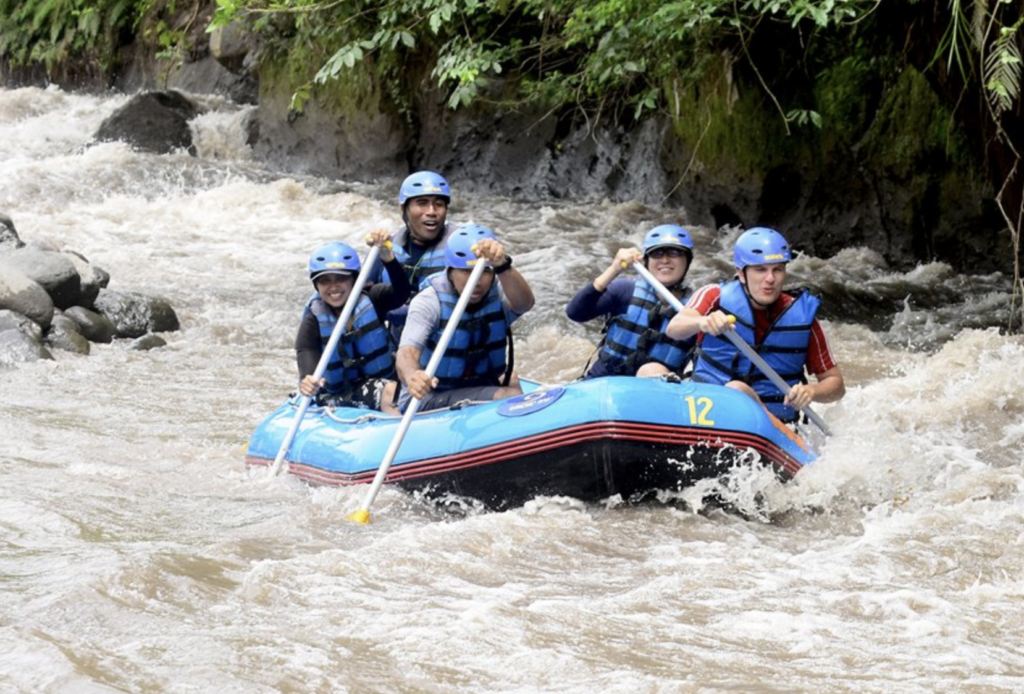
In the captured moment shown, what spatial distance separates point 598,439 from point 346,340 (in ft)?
5.82

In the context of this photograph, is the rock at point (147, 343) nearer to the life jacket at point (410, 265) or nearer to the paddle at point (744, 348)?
the life jacket at point (410, 265)

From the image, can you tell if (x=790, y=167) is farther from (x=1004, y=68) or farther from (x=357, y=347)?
(x=357, y=347)

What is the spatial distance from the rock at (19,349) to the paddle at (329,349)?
325 centimetres

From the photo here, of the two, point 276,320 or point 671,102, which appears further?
point 671,102

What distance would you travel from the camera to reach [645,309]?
22.3 ft

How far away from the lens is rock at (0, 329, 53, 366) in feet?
31.3

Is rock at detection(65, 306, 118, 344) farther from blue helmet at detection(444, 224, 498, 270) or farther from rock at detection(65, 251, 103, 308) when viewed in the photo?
blue helmet at detection(444, 224, 498, 270)

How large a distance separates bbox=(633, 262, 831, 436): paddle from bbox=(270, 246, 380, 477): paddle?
1.35 metres

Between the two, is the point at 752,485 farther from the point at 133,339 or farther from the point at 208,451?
the point at 133,339

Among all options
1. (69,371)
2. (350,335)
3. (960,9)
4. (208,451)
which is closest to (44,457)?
(208,451)

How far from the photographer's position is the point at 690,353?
681 cm

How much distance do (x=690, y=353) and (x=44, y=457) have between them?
3106 mm

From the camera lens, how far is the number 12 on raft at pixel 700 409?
5965mm

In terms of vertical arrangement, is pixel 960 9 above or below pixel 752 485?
above
